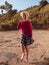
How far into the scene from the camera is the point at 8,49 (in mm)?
8039

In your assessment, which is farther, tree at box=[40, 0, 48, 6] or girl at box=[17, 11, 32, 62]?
tree at box=[40, 0, 48, 6]

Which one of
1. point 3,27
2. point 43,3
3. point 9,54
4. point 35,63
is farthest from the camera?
point 43,3

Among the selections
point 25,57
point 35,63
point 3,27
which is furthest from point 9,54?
point 3,27

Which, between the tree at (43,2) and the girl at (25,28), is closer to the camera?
the girl at (25,28)

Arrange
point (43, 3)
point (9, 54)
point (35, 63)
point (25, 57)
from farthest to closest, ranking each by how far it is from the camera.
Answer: point (43, 3) → point (9, 54) → point (25, 57) → point (35, 63)

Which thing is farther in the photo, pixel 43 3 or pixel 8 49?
pixel 43 3

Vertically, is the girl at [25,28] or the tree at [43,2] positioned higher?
the tree at [43,2]

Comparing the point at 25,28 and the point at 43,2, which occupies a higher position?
the point at 43,2

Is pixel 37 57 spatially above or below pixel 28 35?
below

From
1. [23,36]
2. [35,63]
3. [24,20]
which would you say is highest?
[24,20]

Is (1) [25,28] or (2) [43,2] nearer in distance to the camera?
(1) [25,28]

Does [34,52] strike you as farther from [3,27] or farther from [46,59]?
[3,27]

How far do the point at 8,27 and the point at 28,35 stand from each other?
38.6 ft

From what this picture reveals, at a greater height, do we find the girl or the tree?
the tree
